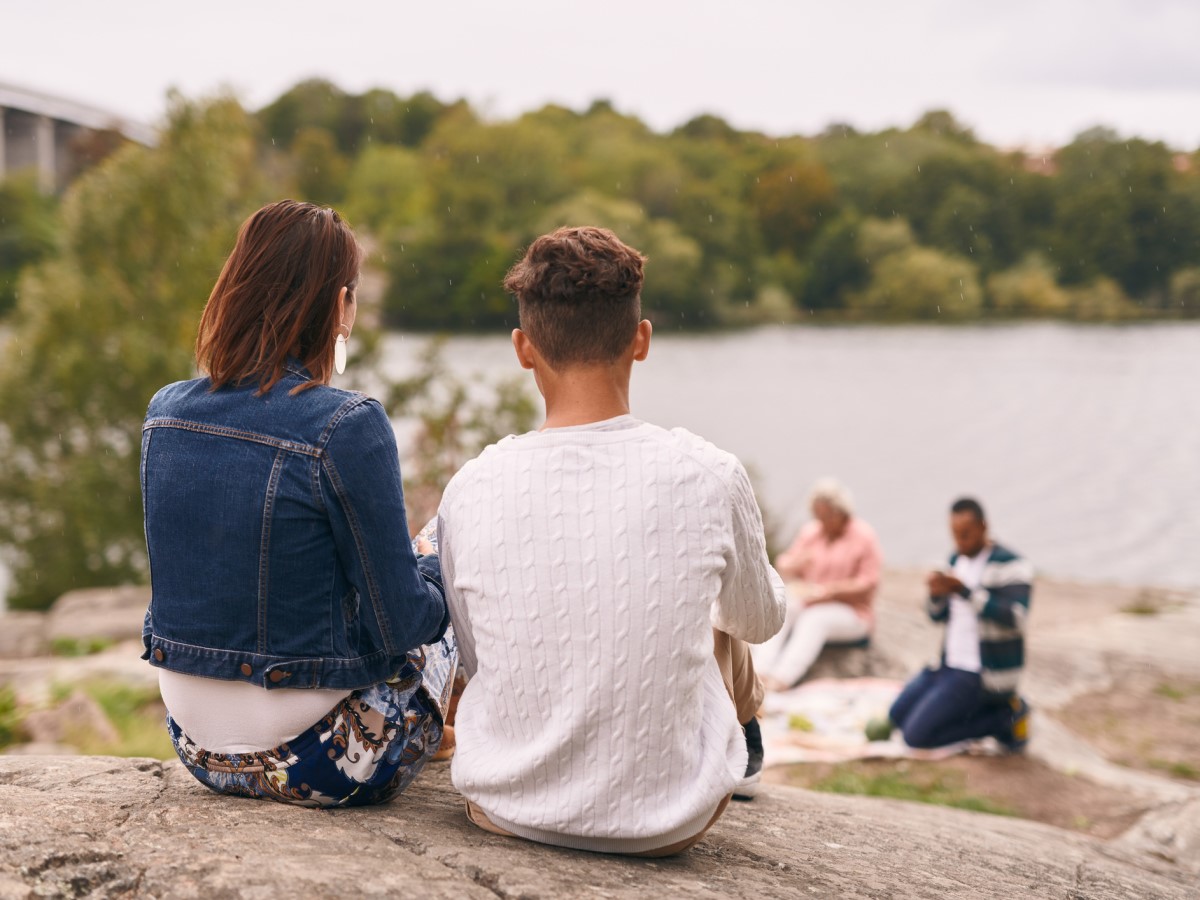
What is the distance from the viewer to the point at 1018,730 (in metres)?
6.87

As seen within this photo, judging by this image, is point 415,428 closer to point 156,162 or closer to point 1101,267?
point 156,162

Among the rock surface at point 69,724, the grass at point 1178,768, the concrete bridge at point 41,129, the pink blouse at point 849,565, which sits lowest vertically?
the grass at point 1178,768

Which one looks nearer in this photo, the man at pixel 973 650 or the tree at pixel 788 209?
the man at pixel 973 650

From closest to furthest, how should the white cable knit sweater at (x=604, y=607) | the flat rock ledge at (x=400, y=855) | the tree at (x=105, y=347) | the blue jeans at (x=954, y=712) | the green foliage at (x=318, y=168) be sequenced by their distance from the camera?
the flat rock ledge at (x=400, y=855)
the white cable knit sweater at (x=604, y=607)
the blue jeans at (x=954, y=712)
the tree at (x=105, y=347)
the green foliage at (x=318, y=168)

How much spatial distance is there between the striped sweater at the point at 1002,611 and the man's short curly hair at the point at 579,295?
484cm

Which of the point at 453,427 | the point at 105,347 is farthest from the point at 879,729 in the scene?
the point at 105,347

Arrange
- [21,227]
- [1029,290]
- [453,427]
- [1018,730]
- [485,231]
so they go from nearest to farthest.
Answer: [1018,730] < [453,427] < [21,227] < [485,231] < [1029,290]

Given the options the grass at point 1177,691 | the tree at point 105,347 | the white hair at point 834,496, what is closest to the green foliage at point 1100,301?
the grass at point 1177,691

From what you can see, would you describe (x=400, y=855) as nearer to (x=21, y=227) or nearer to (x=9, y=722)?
(x=9, y=722)

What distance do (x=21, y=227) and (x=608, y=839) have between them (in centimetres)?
2774

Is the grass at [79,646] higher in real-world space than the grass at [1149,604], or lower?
higher

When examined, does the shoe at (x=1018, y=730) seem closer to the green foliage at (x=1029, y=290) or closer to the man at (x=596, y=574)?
the man at (x=596, y=574)

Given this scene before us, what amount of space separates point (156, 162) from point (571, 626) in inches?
678

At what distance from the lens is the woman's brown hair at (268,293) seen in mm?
2303
